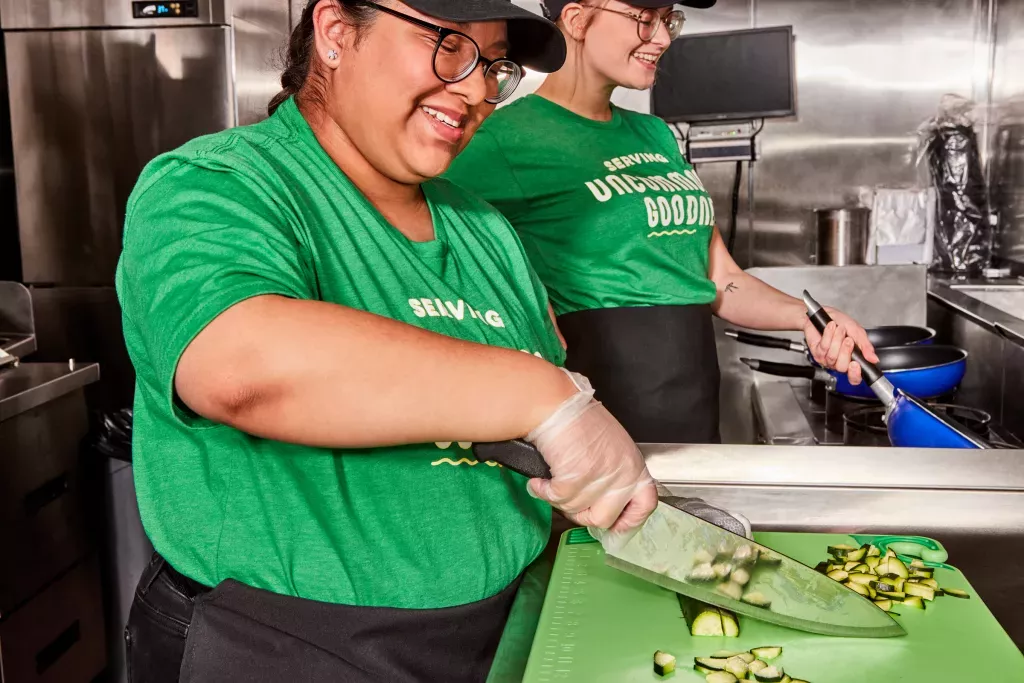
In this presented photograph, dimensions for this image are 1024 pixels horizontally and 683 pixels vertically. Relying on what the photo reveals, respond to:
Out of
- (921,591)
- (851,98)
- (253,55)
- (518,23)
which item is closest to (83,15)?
(253,55)

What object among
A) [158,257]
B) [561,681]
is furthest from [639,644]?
[158,257]

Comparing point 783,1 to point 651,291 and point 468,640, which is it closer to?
point 651,291

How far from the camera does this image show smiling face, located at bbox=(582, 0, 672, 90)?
163cm

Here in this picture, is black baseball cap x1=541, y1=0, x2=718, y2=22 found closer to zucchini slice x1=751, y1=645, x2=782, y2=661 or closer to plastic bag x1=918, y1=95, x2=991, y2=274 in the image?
zucchini slice x1=751, y1=645, x2=782, y2=661

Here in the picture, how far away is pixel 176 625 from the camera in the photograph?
96 cm

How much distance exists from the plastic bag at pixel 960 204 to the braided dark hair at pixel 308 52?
2.77 metres

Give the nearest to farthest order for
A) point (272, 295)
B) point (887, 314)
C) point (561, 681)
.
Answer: point (272, 295)
point (561, 681)
point (887, 314)

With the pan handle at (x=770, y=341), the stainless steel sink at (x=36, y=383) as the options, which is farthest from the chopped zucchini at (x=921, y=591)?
the stainless steel sink at (x=36, y=383)

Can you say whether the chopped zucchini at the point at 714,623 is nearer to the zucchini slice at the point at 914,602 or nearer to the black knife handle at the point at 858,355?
the zucchini slice at the point at 914,602

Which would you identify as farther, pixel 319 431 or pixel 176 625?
pixel 176 625

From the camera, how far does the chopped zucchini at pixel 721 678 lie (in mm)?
833

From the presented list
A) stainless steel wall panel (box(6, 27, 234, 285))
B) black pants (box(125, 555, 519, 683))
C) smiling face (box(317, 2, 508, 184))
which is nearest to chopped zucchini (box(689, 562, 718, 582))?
black pants (box(125, 555, 519, 683))

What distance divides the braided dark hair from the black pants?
1.54 ft

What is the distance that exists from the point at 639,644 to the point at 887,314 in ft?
6.51
